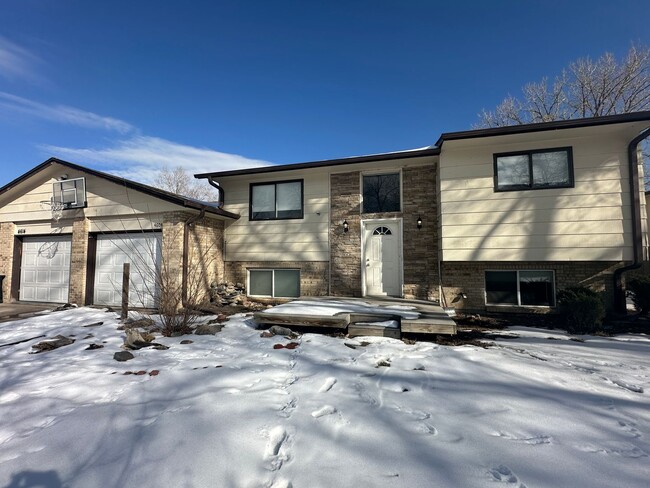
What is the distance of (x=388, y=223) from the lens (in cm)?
870

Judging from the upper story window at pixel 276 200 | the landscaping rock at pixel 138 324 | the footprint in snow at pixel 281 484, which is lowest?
the footprint in snow at pixel 281 484

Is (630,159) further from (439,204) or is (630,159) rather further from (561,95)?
(561,95)

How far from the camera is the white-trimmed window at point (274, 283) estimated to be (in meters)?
9.38

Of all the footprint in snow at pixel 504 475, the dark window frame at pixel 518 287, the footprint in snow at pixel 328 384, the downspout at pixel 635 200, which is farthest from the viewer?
the dark window frame at pixel 518 287

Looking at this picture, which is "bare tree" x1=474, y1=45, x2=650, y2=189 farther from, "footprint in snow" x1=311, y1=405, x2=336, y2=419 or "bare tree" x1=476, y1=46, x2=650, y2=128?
"footprint in snow" x1=311, y1=405, x2=336, y2=419

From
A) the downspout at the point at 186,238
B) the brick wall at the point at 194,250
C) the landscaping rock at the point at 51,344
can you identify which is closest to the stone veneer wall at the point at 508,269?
the brick wall at the point at 194,250

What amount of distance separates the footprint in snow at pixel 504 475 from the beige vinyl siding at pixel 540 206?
6.13 metres

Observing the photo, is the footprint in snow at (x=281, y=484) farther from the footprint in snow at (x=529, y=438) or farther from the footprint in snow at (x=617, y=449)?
the footprint in snow at (x=617, y=449)

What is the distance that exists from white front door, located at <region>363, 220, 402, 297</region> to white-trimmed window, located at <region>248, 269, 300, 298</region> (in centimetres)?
221

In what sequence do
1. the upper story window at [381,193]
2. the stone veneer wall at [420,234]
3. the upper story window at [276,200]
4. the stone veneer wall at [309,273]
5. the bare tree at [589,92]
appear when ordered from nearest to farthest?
1. the stone veneer wall at [420,234]
2. the upper story window at [381,193]
3. the stone veneer wall at [309,273]
4. the upper story window at [276,200]
5. the bare tree at [589,92]

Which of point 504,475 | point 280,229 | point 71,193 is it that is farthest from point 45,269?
point 504,475

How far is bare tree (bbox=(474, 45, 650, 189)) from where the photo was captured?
14711mm

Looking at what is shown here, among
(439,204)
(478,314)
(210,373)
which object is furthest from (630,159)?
(210,373)

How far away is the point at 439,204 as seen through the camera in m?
7.99
